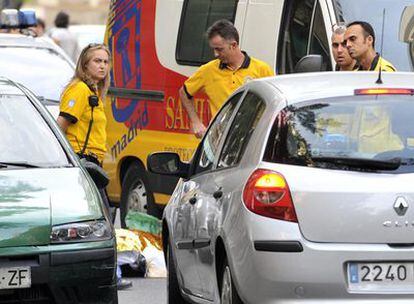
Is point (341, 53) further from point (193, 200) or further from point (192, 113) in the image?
point (193, 200)

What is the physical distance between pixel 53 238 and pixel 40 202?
28 centimetres

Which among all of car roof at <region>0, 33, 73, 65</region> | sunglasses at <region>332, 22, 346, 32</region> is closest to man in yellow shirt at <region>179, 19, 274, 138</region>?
sunglasses at <region>332, 22, 346, 32</region>

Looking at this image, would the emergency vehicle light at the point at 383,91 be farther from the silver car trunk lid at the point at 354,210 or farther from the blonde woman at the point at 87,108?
the blonde woman at the point at 87,108

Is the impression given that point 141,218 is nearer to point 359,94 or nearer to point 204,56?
point 204,56

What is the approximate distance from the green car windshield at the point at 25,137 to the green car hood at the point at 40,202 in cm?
23

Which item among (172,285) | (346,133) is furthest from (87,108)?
(346,133)

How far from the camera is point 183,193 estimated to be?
9.07 metres

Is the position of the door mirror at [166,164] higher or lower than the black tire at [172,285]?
higher

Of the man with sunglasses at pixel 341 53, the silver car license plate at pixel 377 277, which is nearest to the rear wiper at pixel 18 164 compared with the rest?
the silver car license plate at pixel 377 277

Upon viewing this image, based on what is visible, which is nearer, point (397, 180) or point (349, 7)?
point (397, 180)

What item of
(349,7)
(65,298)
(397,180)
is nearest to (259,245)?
(397,180)

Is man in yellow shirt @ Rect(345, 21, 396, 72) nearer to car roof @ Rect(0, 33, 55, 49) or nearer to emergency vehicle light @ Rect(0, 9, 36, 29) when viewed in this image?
car roof @ Rect(0, 33, 55, 49)

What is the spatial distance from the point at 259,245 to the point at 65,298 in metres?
1.43

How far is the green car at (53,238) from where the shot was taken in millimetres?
8094
